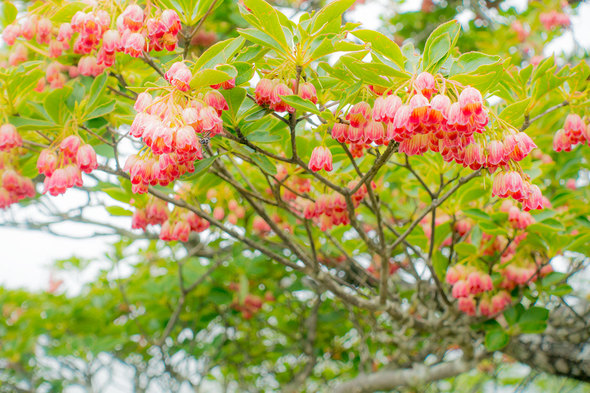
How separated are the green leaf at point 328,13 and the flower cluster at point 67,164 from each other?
2.98 ft

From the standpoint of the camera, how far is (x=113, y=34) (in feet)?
5.83

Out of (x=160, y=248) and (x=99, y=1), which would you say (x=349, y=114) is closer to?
(x=99, y=1)

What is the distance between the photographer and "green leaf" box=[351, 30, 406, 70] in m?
1.41

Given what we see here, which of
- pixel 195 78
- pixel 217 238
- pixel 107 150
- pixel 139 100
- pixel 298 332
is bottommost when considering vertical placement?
pixel 298 332

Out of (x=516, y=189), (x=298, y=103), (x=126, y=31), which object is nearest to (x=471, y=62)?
(x=516, y=189)

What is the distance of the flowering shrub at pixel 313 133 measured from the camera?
1.44 meters

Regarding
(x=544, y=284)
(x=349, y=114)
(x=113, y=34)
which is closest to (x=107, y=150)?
(x=113, y=34)

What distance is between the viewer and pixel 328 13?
4.94ft

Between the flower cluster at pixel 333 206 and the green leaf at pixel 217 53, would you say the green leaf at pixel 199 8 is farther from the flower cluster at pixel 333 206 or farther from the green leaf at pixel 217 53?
the flower cluster at pixel 333 206

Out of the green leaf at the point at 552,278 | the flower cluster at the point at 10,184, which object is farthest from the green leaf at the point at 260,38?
the green leaf at the point at 552,278

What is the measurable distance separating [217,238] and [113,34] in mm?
1924

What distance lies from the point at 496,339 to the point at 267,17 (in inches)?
80.1

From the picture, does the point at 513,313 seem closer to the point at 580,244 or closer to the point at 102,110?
the point at 580,244

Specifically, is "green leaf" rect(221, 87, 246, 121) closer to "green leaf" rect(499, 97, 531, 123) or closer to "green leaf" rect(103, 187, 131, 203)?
"green leaf" rect(499, 97, 531, 123)
